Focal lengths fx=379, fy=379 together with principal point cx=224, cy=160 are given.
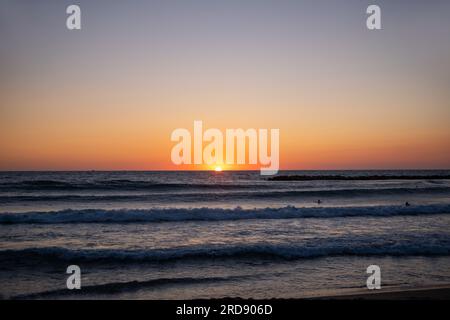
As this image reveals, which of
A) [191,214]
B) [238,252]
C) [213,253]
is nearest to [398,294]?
[238,252]

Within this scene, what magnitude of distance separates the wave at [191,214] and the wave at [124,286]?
30.9 ft

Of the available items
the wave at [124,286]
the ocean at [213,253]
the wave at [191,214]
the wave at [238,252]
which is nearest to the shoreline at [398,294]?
the ocean at [213,253]

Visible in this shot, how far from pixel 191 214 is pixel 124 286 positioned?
35.5ft

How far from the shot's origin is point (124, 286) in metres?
8.05

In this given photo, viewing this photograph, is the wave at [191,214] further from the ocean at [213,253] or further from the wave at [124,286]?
the wave at [124,286]

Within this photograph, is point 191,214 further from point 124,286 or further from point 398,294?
point 398,294

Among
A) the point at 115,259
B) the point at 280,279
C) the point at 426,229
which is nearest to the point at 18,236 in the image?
the point at 115,259

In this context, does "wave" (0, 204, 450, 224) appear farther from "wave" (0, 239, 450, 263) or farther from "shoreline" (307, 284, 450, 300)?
"shoreline" (307, 284, 450, 300)

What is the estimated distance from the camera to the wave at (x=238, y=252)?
33.8ft

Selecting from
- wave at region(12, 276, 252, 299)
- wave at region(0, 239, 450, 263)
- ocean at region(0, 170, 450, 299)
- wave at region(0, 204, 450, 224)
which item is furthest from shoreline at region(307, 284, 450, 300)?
wave at region(0, 204, 450, 224)

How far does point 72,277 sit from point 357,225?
11.9m

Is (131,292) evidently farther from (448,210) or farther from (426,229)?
(448,210)

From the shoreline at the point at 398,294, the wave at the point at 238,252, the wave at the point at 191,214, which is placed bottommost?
the wave at the point at 191,214

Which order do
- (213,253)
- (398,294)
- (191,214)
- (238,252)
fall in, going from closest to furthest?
(398,294), (213,253), (238,252), (191,214)
